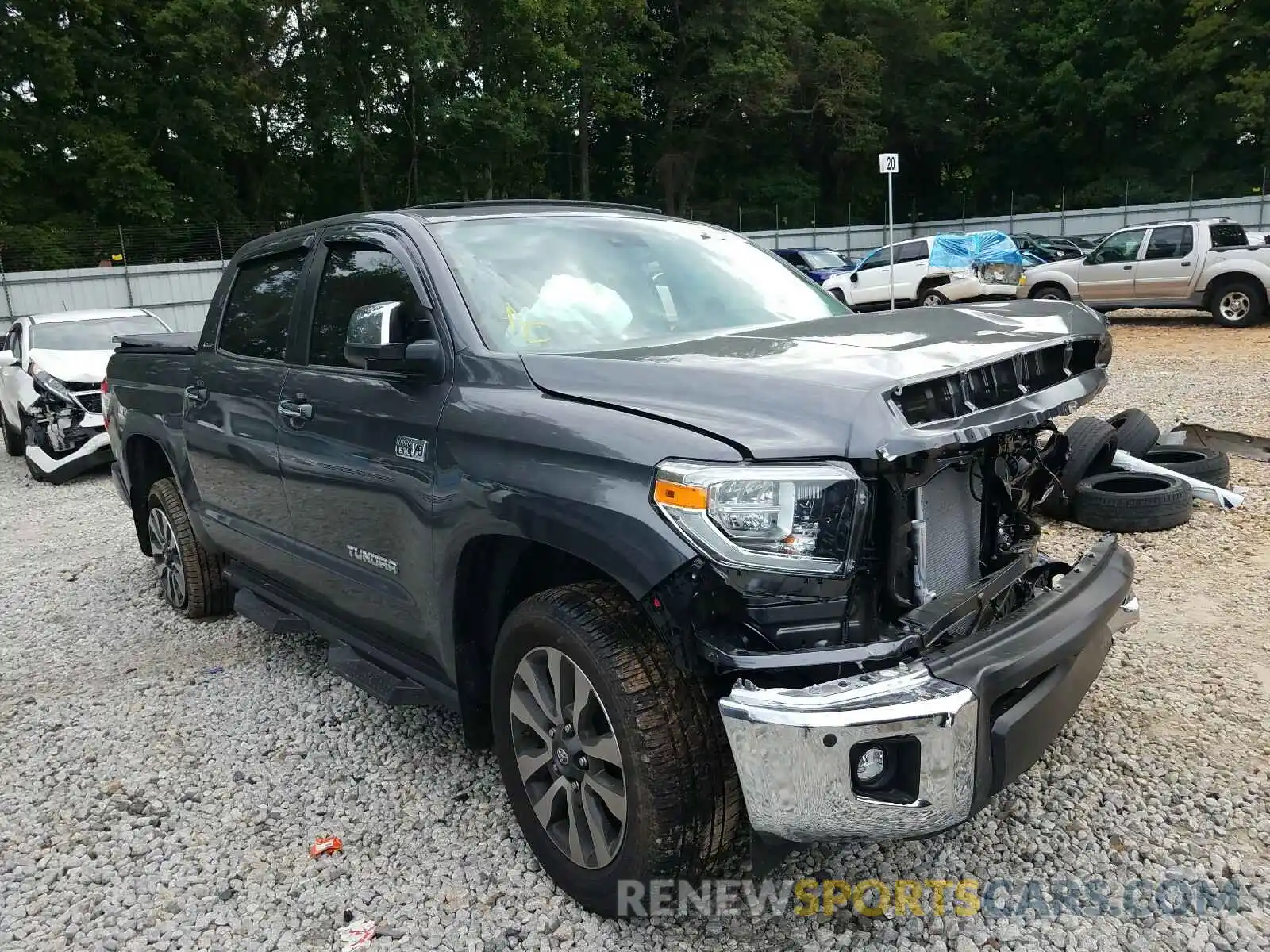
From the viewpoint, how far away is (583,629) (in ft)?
7.76

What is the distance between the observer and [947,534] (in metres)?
2.54

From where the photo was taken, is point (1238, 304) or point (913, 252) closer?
point (1238, 304)

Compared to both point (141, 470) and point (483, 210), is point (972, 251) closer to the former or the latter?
point (141, 470)

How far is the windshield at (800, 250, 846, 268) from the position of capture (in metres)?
24.2

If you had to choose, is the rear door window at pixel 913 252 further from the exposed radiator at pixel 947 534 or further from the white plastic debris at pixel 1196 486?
the exposed radiator at pixel 947 534

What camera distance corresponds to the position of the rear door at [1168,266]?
1525cm

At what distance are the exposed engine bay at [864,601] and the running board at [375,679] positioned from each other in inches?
48.4

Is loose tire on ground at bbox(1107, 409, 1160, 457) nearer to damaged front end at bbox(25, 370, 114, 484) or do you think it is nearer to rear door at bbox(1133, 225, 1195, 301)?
damaged front end at bbox(25, 370, 114, 484)

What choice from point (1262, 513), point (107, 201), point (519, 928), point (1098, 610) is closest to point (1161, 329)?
point (1262, 513)

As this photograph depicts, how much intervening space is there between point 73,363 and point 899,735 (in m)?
10.0

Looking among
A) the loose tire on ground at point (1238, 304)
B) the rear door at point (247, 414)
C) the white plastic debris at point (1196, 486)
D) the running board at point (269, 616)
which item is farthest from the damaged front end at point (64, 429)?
the loose tire on ground at point (1238, 304)

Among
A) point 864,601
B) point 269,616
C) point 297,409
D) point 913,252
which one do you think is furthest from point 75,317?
point 913,252

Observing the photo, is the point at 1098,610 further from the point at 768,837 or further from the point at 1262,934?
the point at 768,837

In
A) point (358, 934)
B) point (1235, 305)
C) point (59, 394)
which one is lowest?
point (358, 934)
